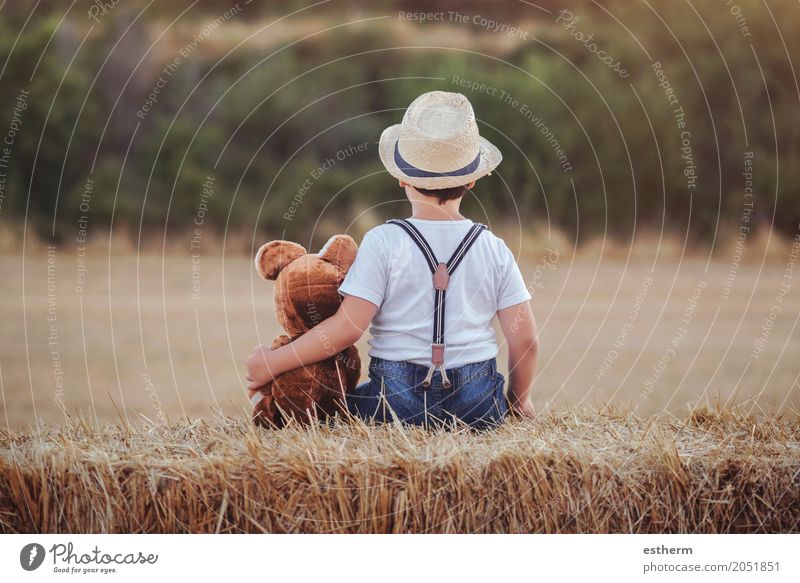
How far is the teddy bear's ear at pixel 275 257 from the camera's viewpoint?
2.39 meters

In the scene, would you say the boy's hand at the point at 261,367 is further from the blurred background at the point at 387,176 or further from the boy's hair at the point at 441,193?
the blurred background at the point at 387,176

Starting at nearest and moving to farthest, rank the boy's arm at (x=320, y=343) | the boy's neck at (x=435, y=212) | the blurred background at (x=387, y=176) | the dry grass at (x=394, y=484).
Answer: the dry grass at (x=394, y=484) → the boy's arm at (x=320, y=343) → the boy's neck at (x=435, y=212) → the blurred background at (x=387, y=176)

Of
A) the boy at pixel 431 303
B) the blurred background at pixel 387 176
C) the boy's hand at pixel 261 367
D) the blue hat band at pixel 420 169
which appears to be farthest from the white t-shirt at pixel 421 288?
the blurred background at pixel 387 176

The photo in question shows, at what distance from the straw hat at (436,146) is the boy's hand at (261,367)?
1.96ft

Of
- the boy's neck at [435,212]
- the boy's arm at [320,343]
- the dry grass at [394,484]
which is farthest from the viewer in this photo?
the boy's neck at [435,212]

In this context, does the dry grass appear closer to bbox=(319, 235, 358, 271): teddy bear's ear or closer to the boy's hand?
the boy's hand

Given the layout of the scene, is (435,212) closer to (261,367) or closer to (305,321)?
(305,321)

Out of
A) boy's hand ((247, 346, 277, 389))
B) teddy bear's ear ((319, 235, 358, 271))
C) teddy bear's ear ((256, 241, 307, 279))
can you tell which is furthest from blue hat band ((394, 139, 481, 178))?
boy's hand ((247, 346, 277, 389))

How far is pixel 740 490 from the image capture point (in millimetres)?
2158

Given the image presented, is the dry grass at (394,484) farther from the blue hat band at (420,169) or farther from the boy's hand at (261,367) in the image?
the blue hat band at (420,169)

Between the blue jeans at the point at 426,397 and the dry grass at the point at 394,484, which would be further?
the blue jeans at the point at 426,397

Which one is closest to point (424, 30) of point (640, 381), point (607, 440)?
point (640, 381)

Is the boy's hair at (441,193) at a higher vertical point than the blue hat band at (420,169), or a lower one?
lower

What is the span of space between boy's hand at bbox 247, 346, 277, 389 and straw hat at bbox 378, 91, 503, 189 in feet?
1.96
